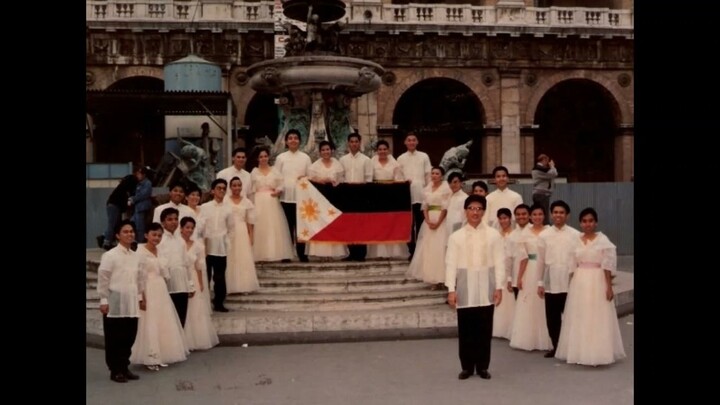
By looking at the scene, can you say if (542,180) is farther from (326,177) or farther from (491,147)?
(491,147)

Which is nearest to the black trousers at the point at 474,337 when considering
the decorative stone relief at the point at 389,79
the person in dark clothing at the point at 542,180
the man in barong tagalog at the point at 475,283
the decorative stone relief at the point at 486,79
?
the man in barong tagalog at the point at 475,283

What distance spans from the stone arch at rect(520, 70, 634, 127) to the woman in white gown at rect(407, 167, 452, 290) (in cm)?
2083

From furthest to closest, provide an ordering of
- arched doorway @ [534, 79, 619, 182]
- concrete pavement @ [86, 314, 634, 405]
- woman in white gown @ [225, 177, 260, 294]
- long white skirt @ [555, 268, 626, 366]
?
1. arched doorway @ [534, 79, 619, 182]
2. woman in white gown @ [225, 177, 260, 294]
3. long white skirt @ [555, 268, 626, 366]
4. concrete pavement @ [86, 314, 634, 405]

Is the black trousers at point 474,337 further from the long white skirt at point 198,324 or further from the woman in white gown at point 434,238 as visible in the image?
the long white skirt at point 198,324

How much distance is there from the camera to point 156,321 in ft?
25.8

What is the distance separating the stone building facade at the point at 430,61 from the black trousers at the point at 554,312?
20315 mm

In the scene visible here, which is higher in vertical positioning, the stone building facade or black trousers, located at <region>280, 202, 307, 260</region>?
the stone building facade

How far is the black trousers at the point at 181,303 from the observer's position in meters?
8.27

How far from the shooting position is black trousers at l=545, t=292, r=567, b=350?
27.3ft

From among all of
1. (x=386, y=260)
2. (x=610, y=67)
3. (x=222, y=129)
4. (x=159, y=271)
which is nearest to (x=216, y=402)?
(x=159, y=271)

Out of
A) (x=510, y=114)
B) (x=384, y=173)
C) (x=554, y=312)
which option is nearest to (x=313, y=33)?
(x=384, y=173)

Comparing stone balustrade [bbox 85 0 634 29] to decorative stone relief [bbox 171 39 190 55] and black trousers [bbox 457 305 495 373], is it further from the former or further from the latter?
black trousers [bbox 457 305 495 373]

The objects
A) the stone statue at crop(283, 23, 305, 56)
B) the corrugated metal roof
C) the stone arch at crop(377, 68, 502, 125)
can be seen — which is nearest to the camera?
the stone statue at crop(283, 23, 305, 56)

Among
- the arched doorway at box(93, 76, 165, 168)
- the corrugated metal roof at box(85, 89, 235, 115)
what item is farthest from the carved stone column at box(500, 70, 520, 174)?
the arched doorway at box(93, 76, 165, 168)
